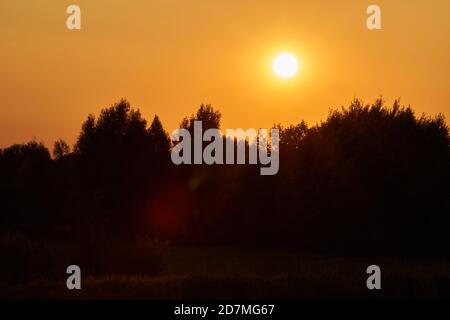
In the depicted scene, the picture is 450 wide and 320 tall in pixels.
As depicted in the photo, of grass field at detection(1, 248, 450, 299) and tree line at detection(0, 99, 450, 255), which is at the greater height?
tree line at detection(0, 99, 450, 255)

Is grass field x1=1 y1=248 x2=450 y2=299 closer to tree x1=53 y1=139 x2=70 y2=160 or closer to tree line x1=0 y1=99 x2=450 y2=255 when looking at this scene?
tree line x1=0 y1=99 x2=450 y2=255

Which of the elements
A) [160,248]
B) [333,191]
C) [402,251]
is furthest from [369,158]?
[160,248]

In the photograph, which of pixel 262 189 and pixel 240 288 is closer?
pixel 240 288

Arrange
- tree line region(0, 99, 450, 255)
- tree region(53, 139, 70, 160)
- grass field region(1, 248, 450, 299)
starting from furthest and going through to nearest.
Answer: tree region(53, 139, 70, 160), tree line region(0, 99, 450, 255), grass field region(1, 248, 450, 299)

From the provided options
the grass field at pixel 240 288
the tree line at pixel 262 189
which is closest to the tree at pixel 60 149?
the tree line at pixel 262 189

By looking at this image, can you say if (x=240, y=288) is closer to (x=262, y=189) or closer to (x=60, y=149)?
(x=262, y=189)

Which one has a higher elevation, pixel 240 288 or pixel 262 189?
pixel 262 189

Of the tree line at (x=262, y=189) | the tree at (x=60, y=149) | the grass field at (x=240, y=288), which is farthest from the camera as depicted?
the tree at (x=60, y=149)

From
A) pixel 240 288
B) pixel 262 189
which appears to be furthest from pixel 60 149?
pixel 240 288

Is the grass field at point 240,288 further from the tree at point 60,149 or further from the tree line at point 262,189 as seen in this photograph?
the tree at point 60,149

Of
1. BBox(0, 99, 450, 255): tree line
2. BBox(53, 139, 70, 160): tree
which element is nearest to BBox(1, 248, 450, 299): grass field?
BBox(0, 99, 450, 255): tree line

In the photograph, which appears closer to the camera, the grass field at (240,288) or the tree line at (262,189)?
the grass field at (240,288)
